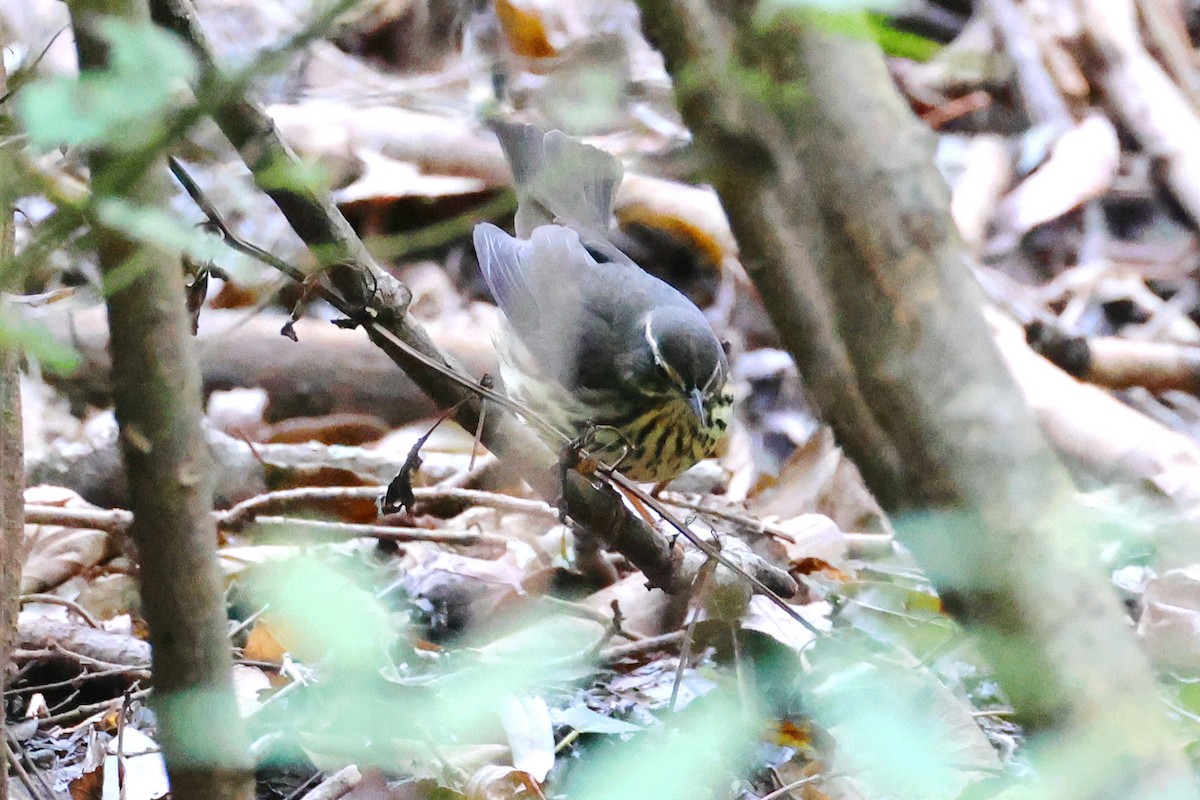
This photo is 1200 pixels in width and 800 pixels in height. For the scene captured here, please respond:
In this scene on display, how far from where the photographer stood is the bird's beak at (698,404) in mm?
2854

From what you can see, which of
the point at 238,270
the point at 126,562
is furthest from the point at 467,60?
the point at 238,270

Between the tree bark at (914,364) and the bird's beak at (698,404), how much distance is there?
215 cm

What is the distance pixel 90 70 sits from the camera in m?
0.85

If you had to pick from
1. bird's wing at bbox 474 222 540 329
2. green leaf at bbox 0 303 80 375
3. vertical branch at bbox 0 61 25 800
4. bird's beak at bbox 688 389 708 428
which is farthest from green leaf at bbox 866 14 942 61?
bird's wing at bbox 474 222 540 329

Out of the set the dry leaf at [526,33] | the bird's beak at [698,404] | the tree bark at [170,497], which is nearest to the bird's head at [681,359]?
the bird's beak at [698,404]

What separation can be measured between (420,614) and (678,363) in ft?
2.72

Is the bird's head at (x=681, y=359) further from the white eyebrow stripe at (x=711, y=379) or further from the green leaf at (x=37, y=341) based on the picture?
the green leaf at (x=37, y=341)

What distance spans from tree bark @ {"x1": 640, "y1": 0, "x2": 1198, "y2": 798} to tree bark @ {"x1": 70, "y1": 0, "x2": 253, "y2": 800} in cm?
41

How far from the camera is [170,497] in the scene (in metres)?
0.94

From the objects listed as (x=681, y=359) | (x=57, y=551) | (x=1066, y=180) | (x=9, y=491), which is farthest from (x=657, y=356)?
(x=1066, y=180)

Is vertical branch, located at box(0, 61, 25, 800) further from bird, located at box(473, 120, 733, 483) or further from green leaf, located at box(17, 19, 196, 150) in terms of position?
bird, located at box(473, 120, 733, 483)

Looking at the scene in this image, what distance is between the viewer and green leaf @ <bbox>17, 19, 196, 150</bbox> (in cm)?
71

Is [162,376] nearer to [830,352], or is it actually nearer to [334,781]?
[830,352]

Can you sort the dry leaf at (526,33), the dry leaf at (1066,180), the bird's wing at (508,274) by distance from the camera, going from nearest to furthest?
the bird's wing at (508,274) < the dry leaf at (526,33) < the dry leaf at (1066,180)
